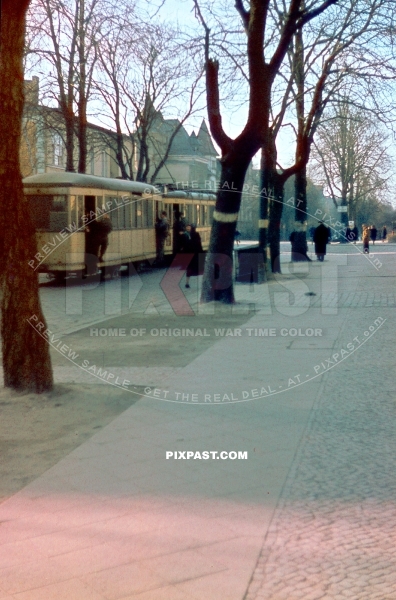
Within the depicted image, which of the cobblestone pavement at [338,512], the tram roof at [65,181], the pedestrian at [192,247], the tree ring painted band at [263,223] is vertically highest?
the tram roof at [65,181]

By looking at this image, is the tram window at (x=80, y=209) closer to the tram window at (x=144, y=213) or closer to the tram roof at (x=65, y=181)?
the tram roof at (x=65, y=181)

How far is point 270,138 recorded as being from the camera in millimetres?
25656

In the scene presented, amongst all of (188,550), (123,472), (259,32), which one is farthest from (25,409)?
(259,32)

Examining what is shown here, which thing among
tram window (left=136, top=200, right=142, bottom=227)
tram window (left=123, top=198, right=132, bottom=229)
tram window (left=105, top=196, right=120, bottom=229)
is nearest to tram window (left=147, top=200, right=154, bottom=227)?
tram window (left=136, top=200, right=142, bottom=227)

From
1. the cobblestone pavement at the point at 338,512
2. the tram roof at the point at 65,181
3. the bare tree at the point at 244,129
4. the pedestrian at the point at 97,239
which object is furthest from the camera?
the pedestrian at the point at 97,239

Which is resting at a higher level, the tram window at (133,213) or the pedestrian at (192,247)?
the tram window at (133,213)

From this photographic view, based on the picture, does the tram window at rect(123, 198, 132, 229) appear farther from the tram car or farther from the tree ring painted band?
the tree ring painted band

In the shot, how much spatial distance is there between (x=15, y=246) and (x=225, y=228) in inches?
346

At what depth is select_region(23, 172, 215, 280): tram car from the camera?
23719mm

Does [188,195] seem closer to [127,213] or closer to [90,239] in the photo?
[127,213]

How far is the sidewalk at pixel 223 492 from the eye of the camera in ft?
14.3

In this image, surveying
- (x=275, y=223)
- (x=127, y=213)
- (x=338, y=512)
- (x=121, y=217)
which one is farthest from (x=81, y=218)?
(x=338, y=512)

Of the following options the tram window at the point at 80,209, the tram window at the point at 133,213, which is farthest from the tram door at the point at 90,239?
the tram window at the point at 133,213

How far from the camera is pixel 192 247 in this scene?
22219 mm
